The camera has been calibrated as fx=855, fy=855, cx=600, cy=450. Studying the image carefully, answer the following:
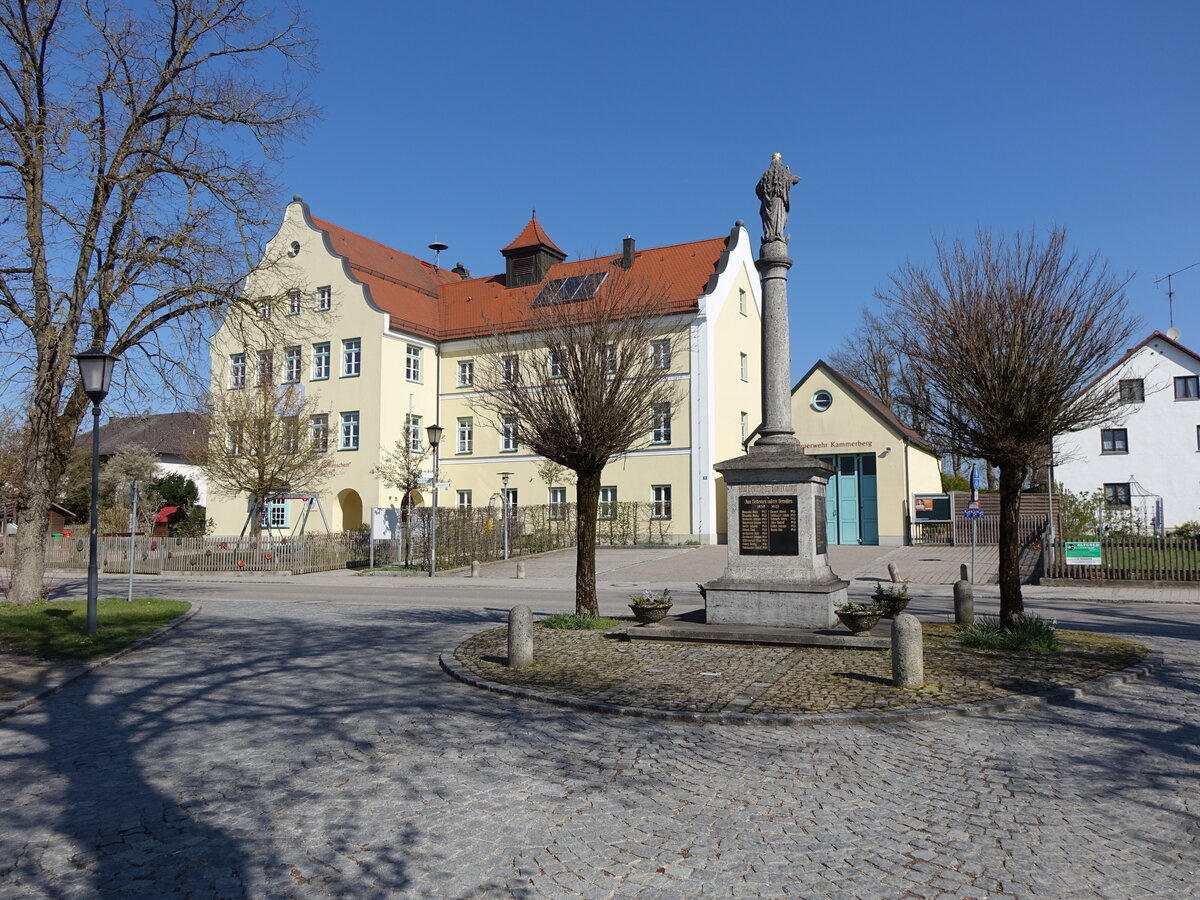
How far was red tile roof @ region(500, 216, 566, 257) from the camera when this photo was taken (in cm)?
4294

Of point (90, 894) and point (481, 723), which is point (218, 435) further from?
point (90, 894)

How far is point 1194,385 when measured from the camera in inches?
1625

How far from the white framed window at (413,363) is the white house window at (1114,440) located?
3373 centimetres

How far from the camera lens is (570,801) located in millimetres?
5441

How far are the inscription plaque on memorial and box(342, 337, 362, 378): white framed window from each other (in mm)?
30574

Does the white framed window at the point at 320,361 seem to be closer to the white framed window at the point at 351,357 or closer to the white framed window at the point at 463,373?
the white framed window at the point at 351,357

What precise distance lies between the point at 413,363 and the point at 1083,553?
30080 millimetres

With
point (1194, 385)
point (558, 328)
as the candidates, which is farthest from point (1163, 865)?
point (1194, 385)

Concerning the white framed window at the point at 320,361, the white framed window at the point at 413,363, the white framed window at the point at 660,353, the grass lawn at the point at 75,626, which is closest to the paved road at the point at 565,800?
the grass lawn at the point at 75,626

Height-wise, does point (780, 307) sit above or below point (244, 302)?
below

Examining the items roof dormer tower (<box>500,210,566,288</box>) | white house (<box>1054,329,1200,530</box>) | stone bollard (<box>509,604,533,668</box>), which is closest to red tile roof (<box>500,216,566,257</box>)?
roof dormer tower (<box>500,210,566,288</box>)

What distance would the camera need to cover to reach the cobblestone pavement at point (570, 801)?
4.33m

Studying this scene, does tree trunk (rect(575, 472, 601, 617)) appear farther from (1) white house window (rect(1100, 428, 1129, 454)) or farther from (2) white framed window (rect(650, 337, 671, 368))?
(1) white house window (rect(1100, 428, 1129, 454))

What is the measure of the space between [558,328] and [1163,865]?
1045 cm
